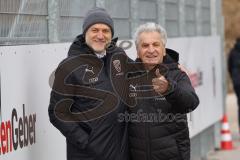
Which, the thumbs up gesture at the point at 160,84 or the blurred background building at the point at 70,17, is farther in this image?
the blurred background building at the point at 70,17

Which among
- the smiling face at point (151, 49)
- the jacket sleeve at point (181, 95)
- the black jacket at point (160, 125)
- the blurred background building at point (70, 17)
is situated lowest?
the black jacket at point (160, 125)

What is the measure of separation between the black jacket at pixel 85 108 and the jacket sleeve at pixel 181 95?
1.23 ft

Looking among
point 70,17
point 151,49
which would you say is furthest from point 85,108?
point 70,17

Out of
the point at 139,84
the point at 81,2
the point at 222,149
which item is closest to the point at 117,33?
the point at 81,2

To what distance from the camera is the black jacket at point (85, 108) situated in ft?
16.3

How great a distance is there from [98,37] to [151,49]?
0.35 m

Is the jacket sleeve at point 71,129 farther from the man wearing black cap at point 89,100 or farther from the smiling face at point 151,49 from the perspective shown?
the smiling face at point 151,49

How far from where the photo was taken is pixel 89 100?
5004mm

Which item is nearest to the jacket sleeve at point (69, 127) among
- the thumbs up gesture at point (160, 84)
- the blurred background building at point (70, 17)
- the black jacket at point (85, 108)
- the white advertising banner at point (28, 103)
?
the black jacket at point (85, 108)

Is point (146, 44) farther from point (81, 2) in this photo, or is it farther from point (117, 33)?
point (117, 33)

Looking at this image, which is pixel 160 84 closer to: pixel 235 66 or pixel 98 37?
pixel 98 37

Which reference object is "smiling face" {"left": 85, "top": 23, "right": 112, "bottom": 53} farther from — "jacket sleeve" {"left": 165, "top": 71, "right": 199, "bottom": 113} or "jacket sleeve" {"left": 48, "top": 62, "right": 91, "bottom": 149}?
"jacket sleeve" {"left": 165, "top": 71, "right": 199, "bottom": 113}

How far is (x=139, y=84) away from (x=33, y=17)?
3.69ft

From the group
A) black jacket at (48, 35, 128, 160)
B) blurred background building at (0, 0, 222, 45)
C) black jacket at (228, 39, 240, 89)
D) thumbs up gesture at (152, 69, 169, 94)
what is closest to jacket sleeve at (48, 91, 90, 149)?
black jacket at (48, 35, 128, 160)
